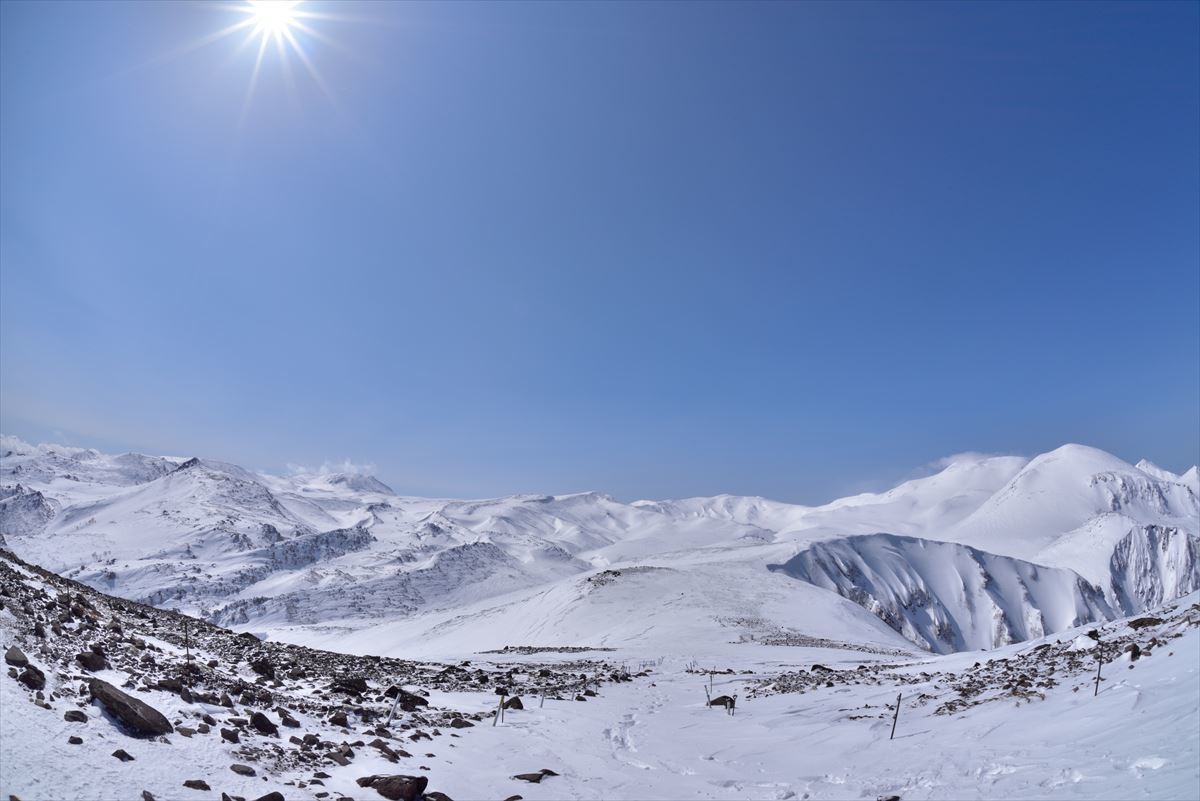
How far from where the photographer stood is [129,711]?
8141 millimetres

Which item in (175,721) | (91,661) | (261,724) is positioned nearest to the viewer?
(175,721)

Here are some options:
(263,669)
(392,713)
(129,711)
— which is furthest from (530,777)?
(263,669)

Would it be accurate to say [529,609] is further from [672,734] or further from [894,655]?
[672,734]

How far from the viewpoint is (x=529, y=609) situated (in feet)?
233

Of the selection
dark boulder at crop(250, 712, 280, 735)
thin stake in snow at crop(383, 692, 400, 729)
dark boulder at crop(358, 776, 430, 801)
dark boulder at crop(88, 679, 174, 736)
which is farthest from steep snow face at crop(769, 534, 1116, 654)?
dark boulder at crop(88, 679, 174, 736)

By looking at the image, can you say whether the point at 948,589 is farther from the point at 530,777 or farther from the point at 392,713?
the point at 392,713

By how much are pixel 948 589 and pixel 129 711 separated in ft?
573

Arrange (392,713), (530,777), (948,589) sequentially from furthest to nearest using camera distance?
(948,589), (392,713), (530,777)

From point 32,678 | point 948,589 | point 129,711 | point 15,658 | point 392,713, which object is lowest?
point 948,589

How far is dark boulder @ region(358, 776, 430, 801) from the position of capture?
8844 mm

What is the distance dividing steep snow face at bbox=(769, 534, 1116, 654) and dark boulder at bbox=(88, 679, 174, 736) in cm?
10925

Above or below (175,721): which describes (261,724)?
below

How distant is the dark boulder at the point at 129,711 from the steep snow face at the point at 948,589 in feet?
358

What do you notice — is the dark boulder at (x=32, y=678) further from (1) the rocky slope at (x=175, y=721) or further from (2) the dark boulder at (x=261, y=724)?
(2) the dark boulder at (x=261, y=724)
